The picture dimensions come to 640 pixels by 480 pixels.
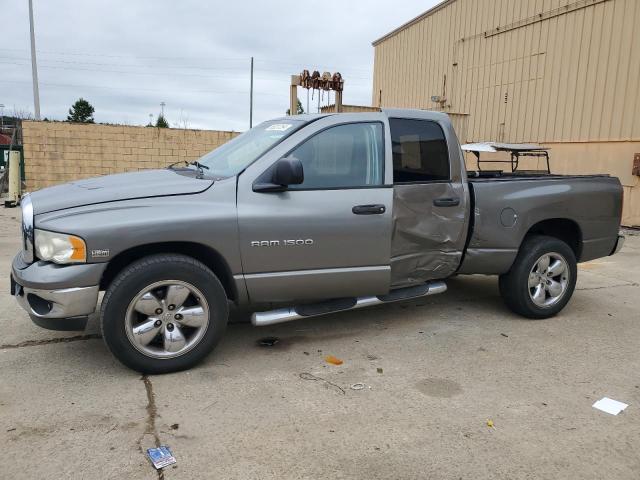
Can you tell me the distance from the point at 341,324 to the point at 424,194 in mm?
1395

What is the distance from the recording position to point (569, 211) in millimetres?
5039

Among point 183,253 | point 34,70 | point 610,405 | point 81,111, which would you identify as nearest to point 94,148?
point 34,70

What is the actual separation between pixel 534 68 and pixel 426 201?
10973 mm

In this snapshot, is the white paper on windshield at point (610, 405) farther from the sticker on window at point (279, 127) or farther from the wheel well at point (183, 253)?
the sticker on window at point (279, 127)

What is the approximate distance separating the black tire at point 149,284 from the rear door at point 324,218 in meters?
0.30

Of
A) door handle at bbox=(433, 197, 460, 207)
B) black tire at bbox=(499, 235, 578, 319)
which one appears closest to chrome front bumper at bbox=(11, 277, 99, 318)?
door handle at bbox=(433, 197, 460, 207)

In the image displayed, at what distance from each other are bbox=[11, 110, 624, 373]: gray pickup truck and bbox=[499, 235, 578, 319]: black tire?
0.01m

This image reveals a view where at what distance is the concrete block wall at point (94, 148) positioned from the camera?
14.4m

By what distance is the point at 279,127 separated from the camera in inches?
168

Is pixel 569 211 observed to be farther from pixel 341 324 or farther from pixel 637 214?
pixel 637 214

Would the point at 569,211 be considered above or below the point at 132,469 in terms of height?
above

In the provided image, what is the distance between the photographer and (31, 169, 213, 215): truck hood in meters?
3.44

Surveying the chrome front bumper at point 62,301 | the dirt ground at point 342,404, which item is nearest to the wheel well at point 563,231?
the dirt ground at point 342,404

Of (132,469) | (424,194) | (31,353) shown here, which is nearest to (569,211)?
(424,194)
